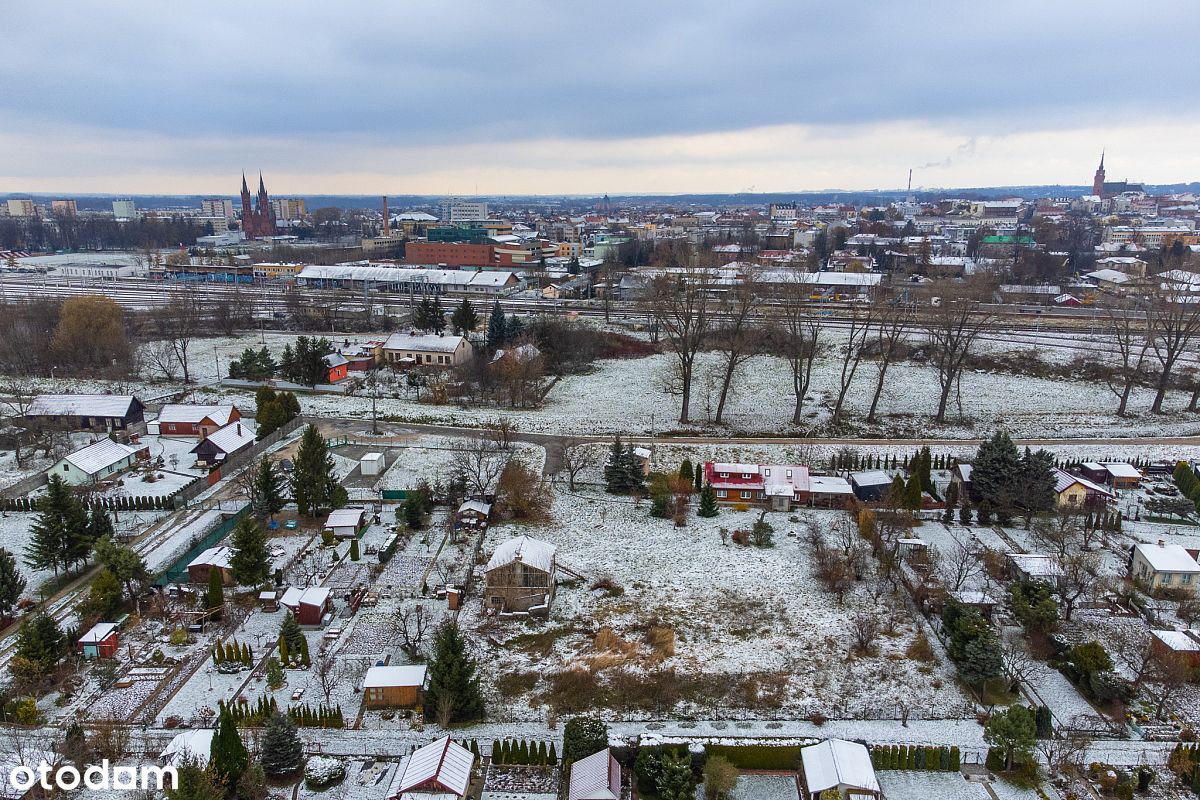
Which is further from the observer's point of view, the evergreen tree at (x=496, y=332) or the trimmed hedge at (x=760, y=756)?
the evergreen tree at (x=496, y=332)

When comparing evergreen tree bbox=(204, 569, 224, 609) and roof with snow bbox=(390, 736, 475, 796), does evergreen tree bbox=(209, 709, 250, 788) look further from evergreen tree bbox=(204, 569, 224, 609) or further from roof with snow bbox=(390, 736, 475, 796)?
evergreen tree bbox=(204, 569, 224, 609)

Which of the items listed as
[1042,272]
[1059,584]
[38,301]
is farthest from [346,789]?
[1042,272]

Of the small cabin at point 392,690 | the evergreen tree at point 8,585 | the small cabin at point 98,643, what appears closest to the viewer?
the small cabin at point 392,690

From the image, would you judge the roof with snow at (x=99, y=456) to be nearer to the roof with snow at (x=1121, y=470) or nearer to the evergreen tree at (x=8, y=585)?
the evergreen tree at (x=8, y=585)

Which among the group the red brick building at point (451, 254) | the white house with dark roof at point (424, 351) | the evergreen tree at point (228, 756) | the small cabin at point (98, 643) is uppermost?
the red brick building at point (451, 254)

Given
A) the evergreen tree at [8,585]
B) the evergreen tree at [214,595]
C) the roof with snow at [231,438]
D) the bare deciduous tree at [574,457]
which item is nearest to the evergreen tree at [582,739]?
the evergreen tree at [214,595]

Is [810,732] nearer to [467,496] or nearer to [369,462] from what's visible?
[467,496]
